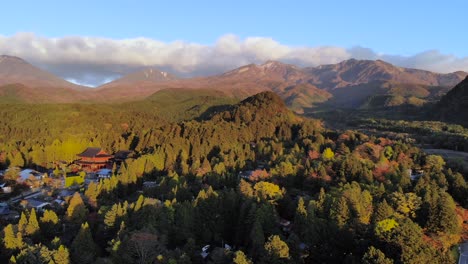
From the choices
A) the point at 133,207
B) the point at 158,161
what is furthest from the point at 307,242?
the point at 158,161

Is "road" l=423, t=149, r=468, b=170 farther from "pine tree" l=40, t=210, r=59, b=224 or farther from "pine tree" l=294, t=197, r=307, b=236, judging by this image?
"pine tree" l=40, t=210, r=59, b=224

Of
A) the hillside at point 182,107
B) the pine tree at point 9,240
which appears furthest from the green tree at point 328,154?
the hillside at point 182,107

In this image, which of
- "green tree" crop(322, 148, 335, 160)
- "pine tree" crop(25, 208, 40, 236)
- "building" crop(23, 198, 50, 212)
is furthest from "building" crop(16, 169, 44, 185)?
"green tree" crop(322, 148, 335, 160)

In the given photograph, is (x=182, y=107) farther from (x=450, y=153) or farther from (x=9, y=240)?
(x=9, y=240)

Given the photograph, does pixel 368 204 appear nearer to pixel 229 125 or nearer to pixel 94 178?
pixel 94 178

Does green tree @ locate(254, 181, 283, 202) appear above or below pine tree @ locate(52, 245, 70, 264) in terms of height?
above

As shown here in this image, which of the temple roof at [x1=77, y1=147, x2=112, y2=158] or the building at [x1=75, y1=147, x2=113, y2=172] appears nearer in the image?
the building at [x1=75, y1=147, x2=113, y2=172]

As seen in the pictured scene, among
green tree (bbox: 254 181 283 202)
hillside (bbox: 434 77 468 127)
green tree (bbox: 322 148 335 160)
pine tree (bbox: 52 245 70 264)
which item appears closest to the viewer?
pine tree (bbox: 52 245 70 264)
